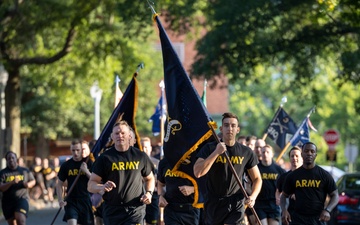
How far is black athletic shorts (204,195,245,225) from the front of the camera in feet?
41.1

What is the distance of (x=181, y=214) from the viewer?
14.9 m

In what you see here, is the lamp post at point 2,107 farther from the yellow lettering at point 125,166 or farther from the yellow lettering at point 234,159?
the yellow lettering at point 234,159

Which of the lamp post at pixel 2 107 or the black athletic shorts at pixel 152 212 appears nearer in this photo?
the black athletic shorts at pixel 152 212

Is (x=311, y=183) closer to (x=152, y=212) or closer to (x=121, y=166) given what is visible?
(x=121, y=166)

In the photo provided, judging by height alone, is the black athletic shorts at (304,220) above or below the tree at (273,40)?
below

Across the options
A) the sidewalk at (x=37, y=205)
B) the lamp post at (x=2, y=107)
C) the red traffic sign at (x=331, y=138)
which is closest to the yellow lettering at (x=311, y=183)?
the lamp post at (x=2, y=107)

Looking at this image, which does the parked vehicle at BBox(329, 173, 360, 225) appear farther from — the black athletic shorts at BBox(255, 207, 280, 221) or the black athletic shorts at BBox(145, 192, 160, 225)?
the black athletic shorts at BBox(145, 192, 160, 225)

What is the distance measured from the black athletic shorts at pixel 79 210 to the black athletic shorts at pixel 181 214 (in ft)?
9.31

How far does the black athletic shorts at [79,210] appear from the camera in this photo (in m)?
17.4

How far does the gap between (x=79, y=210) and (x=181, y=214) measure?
121 inches

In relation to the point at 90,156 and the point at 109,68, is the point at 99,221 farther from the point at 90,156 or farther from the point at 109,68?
the point at 109,68

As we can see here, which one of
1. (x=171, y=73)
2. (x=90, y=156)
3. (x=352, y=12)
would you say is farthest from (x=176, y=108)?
(x=352, y=12)

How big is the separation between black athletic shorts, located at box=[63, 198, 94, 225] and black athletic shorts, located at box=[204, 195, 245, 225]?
5180mm

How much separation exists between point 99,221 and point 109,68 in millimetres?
20981
